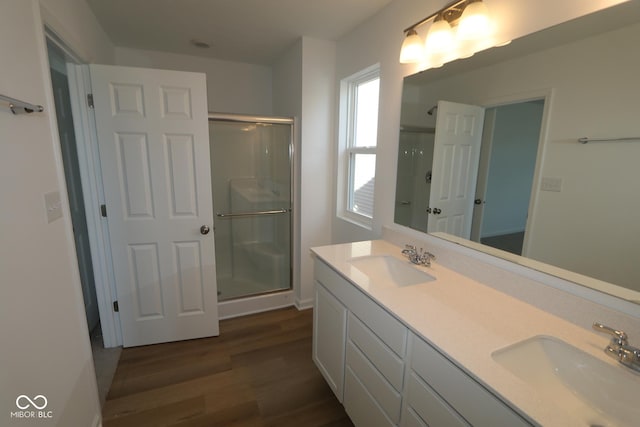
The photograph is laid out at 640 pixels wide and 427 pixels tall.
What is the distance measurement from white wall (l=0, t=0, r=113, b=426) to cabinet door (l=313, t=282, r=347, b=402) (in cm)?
122

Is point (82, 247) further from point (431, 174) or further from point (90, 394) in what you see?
point (431, 174)

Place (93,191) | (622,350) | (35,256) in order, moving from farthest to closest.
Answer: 1. (93,191)
2. (35,256)
3. (622,350)

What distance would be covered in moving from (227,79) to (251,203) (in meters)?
1.44

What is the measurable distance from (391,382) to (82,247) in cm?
261

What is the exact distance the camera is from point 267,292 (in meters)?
2.81

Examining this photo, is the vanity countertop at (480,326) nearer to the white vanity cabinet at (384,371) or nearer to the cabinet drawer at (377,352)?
the white vanity cabinet at (384,371)

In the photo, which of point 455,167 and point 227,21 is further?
point 227,21

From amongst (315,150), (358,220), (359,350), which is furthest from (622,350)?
(315,150)

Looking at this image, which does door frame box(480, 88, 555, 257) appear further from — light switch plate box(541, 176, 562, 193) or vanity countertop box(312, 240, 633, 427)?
vanity countertop box(312, 240, 633, 427)

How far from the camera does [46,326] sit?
1.11 m

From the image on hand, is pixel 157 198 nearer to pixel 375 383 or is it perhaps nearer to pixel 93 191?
pixel 93 191

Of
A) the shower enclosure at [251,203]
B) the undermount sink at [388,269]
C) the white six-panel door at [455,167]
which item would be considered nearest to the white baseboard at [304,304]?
the shower enclosure at [251,203]

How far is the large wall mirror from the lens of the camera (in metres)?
0.94

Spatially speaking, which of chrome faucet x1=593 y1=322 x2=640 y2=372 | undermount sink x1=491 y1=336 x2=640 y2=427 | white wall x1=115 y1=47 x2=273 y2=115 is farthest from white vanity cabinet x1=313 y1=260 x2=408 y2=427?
white wall x1=115 y1=47 x2=273 y2=115
